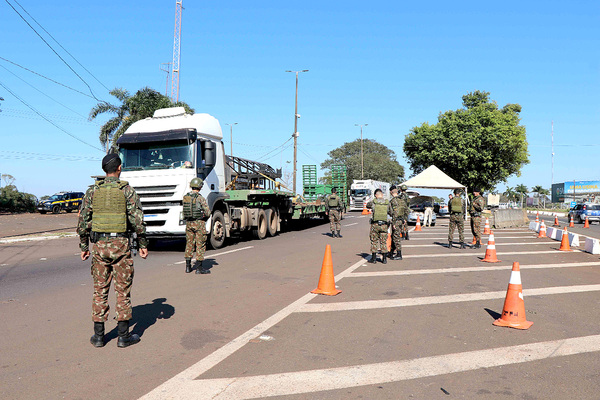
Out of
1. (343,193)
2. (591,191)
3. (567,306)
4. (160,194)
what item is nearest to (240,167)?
(160,194)

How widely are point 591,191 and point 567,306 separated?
10233cm

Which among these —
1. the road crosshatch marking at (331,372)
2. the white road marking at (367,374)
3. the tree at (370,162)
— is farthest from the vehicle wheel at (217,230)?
the tree at (370,162)

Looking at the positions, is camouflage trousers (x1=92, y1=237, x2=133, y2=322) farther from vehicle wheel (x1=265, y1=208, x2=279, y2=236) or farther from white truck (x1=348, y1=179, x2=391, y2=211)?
white truck (x1=348, y1=179, x2=391, y2=211)

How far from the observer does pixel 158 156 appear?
12.1 meters

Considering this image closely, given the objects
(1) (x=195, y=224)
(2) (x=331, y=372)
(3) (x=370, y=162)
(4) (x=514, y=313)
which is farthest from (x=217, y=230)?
(3) (x=370, y=162)

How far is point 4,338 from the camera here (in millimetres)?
4992

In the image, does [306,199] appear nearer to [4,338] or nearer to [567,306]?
[567,306]

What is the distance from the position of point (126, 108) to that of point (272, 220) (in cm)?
1770

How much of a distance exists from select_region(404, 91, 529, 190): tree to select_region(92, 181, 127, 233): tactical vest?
3898 centimetres

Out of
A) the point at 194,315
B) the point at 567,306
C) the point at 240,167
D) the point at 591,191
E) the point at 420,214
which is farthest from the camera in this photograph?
the point at 591,191

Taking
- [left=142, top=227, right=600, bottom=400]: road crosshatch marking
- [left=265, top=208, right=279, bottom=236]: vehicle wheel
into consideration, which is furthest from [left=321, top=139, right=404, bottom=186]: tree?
[left=142, top=227, right=600, bottom=400]: road crosshatch marking

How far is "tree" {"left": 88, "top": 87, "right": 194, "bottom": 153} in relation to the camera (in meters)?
29.8

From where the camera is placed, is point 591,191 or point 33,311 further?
point 591,191

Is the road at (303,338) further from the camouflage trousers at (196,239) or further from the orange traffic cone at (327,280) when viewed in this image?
the camouflage trousers at (196,239)
